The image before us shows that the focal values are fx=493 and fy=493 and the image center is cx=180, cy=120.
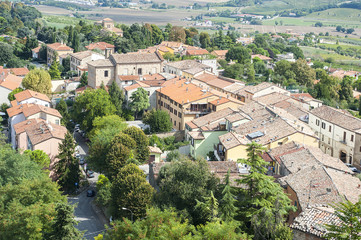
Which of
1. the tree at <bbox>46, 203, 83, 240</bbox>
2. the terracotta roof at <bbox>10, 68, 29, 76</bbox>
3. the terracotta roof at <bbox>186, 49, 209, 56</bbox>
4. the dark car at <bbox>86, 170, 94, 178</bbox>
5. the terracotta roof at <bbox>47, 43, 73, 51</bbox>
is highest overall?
the terracotta roof at <bbox>47, 43, 73, 51</bbox>

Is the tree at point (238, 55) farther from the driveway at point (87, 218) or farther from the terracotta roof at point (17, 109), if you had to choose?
the driveway at point (87, 218)

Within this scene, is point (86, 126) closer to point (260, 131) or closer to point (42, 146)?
point (42, 146)

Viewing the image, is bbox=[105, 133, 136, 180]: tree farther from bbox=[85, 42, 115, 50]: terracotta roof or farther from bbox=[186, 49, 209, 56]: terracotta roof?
bbox=[186, 49, 209, 56]: terracotta roof

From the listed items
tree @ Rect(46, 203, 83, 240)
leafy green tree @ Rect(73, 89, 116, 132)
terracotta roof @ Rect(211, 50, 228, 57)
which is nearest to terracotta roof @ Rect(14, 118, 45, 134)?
leafy green tree @ Rect(73, 89, 116, 132)

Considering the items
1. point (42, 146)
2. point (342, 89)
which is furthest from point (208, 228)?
point (342, 89)

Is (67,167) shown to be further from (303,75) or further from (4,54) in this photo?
(303,75)

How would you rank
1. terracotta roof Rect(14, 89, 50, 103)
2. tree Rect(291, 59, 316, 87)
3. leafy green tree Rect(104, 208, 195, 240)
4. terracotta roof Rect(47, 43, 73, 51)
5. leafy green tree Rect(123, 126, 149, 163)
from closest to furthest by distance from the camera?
leafy green tree Rect(104, 208, 195, 240) → leafy green tree Rect(123, 126, 149, 163) → terracotta roof Rect(14, 89, 50, 103) → tree Rect(291, 59, 316, 87) → terracotta roof Rect(47, 43, 73, 51)

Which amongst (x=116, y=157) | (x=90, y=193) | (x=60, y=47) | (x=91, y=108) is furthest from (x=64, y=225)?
(x=60, y=47)
